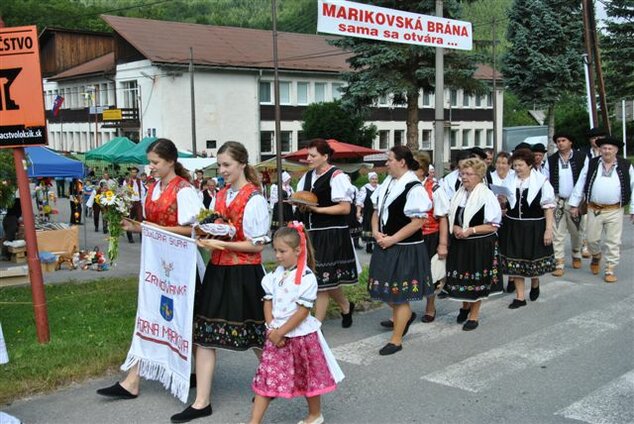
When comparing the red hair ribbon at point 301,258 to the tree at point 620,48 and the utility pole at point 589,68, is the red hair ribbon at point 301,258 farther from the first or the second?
the tree at point 620,48

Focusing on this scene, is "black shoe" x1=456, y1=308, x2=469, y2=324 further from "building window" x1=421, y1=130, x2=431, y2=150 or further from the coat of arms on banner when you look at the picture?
"building window" x1=421, y1=130, x2=431, y2=150

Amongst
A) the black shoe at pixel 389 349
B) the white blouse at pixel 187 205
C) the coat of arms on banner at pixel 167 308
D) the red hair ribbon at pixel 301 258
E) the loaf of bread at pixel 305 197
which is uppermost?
the white blouse at pixel 187 205

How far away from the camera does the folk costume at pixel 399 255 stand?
618 cm

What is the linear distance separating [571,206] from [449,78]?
20542 mm

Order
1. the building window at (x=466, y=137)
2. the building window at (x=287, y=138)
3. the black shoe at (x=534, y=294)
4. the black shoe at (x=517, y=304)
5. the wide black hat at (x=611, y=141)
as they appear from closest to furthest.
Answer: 1. the black shoe at (x=517, y=304)
2. the black shoe at (x=534, y=294)
3. the wide black hat at (x=611, y=141)
4. the building window at (x=287, y=138)
5. the building window at (x=466, y=137)

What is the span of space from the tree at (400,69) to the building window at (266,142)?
55.3 feet

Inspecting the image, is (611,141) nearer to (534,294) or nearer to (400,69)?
(534,294)

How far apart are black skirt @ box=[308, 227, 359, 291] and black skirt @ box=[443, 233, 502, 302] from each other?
1111mm

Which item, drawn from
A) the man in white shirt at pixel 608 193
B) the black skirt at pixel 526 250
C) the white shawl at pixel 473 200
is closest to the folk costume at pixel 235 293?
the white shawl at pixel 473 200

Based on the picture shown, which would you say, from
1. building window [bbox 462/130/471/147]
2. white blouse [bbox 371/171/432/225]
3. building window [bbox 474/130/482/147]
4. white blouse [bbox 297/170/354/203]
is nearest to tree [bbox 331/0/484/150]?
white blouse [bbox 297/170/354/203]

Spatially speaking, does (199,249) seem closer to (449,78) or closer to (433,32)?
(433,32)

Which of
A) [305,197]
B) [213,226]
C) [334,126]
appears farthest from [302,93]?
[213,226]

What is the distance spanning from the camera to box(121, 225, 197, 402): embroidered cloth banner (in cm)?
473

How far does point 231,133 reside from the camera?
4434cm
